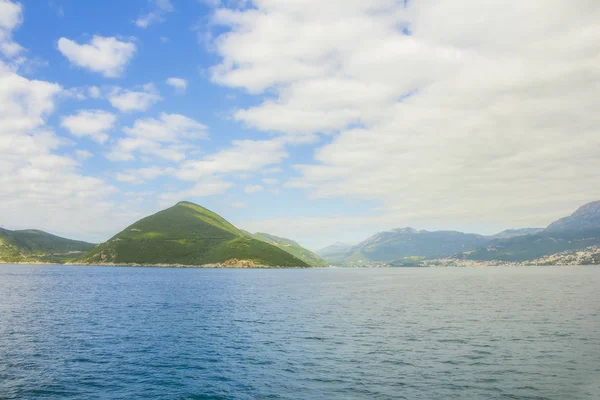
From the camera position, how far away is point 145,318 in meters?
85.5

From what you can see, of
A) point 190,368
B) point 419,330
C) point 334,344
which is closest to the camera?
point 190,368

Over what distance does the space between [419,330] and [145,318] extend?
2345 inches

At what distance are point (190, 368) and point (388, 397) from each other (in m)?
25.6

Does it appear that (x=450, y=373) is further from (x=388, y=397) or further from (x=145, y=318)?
(x=145, y=318)

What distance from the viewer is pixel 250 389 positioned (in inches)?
1564

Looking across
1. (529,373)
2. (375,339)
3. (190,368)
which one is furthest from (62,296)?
(529,373)

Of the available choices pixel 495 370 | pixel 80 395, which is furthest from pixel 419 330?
pixel 80 395

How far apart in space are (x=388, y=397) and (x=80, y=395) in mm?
30862

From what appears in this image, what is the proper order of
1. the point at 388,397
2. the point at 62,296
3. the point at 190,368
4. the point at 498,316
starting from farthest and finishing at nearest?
the point at 62,296 < the point at 498,316 < the point at 190,368 < the point at 388,397

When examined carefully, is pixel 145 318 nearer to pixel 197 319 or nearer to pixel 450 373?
pixel 197 319

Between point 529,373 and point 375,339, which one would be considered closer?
point 529,373

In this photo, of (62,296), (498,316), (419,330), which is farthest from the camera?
(62,296)

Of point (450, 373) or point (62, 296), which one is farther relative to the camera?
point (62, 296)

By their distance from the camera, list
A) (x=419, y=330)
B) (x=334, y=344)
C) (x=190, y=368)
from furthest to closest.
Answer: (x=419, y=330) < (x=334, y=344) < (x=190, y=368)
